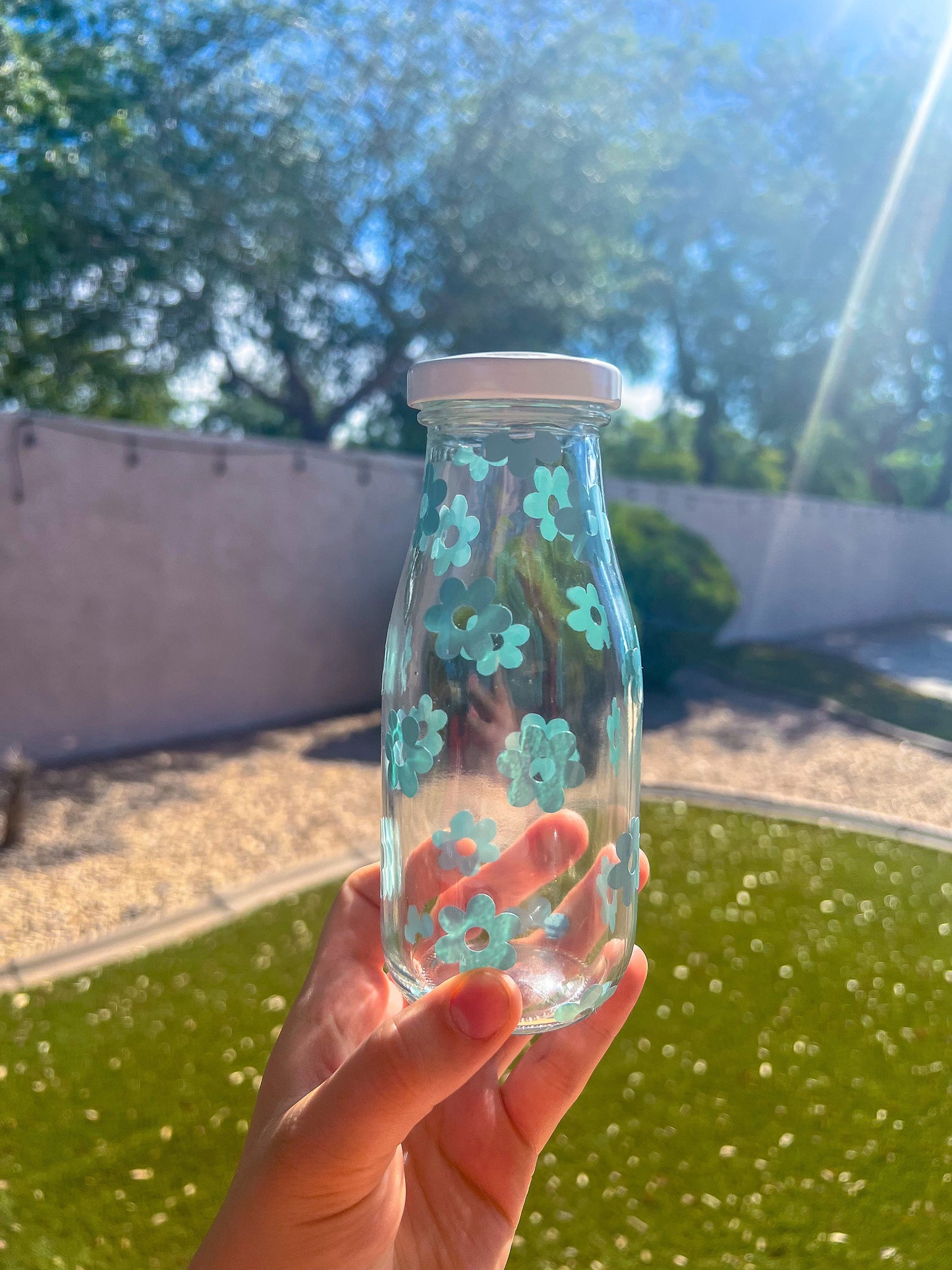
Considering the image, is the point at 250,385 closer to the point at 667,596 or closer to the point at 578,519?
the point at 667,596

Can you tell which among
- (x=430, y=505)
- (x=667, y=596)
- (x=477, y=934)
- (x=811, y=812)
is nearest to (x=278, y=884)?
(x=811, y=812)

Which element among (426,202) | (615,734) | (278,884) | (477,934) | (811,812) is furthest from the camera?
(426,202)

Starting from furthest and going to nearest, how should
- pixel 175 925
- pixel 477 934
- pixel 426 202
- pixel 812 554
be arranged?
1. pixel 812 554
2. pixel 426 202
3. pixel 175 925
4. pixel 477 934

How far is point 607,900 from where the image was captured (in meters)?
1.53

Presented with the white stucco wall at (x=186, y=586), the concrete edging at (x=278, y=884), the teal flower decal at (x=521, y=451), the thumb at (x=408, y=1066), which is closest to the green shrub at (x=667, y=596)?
the white stucco wall at (x=186, y=586)

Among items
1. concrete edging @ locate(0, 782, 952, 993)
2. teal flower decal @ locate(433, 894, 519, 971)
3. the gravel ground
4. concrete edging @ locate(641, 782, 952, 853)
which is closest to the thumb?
teal flower decal @ locate(433, 894, 519, 971)

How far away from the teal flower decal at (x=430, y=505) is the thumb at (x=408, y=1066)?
2.22ft

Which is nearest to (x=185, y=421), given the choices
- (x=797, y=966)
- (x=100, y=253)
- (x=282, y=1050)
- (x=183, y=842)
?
Result: (x=100, y=253)

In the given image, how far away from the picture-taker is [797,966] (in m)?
4.51

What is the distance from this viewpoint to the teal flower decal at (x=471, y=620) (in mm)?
1396

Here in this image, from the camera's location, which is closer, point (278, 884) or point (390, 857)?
point (390, 857)

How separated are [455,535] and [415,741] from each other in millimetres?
336

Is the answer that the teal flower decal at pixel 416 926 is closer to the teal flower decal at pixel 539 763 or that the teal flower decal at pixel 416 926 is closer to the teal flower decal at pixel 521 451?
the teal flower decal at pixel 539 763

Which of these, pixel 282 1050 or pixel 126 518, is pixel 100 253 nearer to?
pixel 126 518
